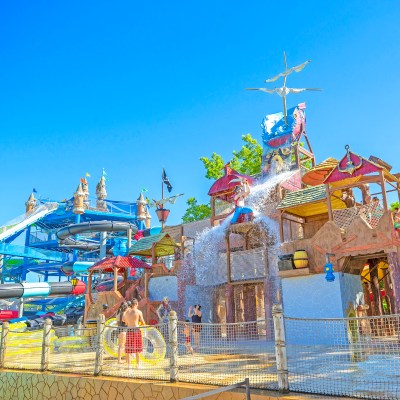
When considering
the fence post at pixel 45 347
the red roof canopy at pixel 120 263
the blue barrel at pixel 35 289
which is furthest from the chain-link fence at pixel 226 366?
the blue barrel at pixel 35 289

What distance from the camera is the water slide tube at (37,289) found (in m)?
26.5

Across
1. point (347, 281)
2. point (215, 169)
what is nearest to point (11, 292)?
point (215, 169)

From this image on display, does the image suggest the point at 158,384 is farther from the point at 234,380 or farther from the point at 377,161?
the point at 377,161

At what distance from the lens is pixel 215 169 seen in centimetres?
3047

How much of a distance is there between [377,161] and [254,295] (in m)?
8.51

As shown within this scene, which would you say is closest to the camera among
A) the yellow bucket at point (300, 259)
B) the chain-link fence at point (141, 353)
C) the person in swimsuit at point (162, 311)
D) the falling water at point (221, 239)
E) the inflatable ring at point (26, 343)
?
the chain-link fence at point (141, 353)

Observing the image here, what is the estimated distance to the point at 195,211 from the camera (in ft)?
100

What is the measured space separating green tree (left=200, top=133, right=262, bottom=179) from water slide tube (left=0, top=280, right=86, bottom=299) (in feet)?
42.7

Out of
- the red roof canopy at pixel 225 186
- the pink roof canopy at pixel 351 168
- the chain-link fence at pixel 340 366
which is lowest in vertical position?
the chain-link fence at pixel 340 366

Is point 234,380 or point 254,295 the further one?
point 254,295

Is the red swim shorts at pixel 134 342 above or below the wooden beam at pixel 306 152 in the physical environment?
below

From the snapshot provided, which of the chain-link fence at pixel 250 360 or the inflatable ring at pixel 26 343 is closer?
the chain-link fence at pixel 250 360

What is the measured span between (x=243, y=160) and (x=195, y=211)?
5.44 metres

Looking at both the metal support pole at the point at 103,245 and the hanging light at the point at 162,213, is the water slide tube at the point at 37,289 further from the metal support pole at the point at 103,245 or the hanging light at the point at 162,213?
the hanging light at the point at 162,213
